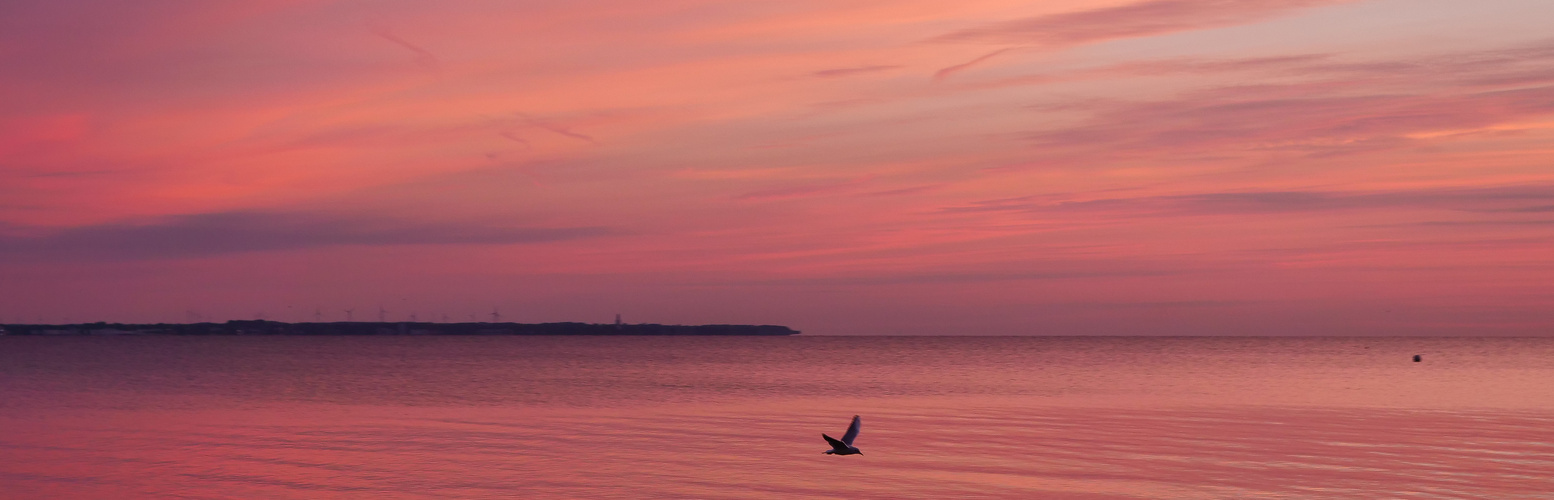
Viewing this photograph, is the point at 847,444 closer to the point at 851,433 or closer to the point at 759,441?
the point at 851,433

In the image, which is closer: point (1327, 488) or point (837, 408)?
point (1327, 488)

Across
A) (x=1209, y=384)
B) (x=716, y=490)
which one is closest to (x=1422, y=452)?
(x=716, y=490)

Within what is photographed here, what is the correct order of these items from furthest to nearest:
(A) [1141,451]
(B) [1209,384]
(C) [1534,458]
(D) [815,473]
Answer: (B) [1209,384] → (A) [1141,451] → (C) [1534,458] → (D) [815,473]

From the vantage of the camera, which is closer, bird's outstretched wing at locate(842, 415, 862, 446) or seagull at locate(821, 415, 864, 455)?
seagull at locate(821, 415, 864, 455)

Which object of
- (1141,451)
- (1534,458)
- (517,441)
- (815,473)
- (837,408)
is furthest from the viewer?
(837,408)

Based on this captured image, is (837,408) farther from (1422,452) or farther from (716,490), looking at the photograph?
(716,490)

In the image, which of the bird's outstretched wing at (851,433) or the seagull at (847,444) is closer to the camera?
the seagull at (847,444)

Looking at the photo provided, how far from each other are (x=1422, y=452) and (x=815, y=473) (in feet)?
54.0

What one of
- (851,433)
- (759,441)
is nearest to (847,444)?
(851,433)

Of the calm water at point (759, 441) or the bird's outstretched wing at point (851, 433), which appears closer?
the calm water at point (759, 441)

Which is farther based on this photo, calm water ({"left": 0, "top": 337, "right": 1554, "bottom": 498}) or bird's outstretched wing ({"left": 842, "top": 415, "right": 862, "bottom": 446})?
bird's outstretched wing ({"left": 842, "top": 415, "right": 862, "bottom": 446})

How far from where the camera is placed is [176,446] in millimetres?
34812

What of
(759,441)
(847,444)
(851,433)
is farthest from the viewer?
(759,441)

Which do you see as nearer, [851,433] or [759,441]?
[851,433]
